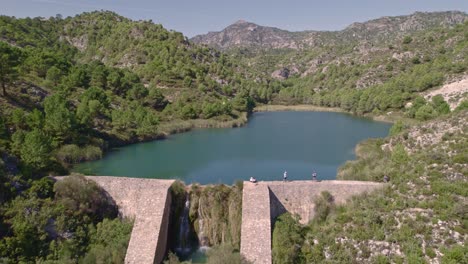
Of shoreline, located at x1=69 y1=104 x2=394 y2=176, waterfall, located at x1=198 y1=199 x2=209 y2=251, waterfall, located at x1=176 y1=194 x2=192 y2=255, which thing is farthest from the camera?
shoreline, located at x1=69 y1=104 x2=394 y2=176

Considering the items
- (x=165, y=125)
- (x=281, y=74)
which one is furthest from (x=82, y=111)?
(x=281, y=74)

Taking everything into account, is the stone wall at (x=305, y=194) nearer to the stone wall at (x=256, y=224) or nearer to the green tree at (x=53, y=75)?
the stone wall at (x=256, y=224)

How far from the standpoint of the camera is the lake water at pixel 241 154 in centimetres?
3036

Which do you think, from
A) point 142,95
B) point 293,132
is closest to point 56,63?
point 142,95

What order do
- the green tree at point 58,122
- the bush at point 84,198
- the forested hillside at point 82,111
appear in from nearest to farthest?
the forested hillside at point 82,111 < the bush at point 84,198 < the green tree at point 58,122

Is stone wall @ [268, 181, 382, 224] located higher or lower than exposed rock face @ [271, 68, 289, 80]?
lower

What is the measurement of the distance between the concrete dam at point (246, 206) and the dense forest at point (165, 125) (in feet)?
2.31

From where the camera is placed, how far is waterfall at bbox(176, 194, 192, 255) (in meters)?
20.3

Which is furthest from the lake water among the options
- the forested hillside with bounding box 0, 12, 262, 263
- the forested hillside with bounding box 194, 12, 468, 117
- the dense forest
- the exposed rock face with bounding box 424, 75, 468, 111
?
the forested hillside with bounding box 194, 12, 468, 117

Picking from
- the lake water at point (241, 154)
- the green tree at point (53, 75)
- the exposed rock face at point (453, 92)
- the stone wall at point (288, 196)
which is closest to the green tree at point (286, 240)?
the stone wall at point (288, 196)

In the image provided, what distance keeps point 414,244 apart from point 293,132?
36020mm

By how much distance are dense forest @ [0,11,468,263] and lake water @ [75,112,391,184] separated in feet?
9.68

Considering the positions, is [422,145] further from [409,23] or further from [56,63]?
[409,23]

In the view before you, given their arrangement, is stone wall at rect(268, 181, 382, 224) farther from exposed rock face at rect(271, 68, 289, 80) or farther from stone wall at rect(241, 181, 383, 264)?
exposed rock face at rect(271, 68, 289, 80)
